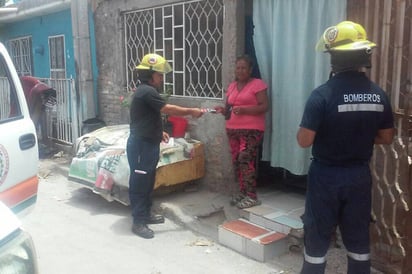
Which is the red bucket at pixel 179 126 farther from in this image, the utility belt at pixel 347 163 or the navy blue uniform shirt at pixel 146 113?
the utility belt at pixel 347 163

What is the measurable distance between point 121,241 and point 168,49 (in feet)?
9.25

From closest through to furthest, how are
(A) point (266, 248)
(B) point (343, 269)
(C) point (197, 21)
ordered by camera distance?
(B) point (343, 269) → (A) point (266, 248) → (C) point (197, 21)

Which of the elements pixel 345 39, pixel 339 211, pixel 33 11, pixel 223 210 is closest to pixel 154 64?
pixel 223 210

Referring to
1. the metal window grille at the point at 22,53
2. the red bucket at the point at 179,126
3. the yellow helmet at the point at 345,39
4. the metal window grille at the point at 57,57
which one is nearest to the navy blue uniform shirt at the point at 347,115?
the yellow helmet at the point at 345,39

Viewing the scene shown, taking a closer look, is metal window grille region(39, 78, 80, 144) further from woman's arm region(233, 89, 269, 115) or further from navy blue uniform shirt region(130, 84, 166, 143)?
woman's arm region(233, 89, 269, 115)

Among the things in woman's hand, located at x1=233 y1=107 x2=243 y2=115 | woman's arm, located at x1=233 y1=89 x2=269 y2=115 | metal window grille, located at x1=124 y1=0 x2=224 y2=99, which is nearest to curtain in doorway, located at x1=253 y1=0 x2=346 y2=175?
woman's arm, located at x1=233 y1=89 x2=269 y2=115

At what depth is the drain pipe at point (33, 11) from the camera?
8.51 m

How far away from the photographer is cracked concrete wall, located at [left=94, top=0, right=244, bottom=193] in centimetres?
510

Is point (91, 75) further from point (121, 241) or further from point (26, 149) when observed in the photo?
point (26, 149)

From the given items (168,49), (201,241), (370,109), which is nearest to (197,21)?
(168,49)

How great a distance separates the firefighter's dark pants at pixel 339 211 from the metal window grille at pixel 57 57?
7.61 m

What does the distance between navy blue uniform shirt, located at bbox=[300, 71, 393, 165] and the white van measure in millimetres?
Result: 1976

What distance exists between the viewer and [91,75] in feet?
25.5

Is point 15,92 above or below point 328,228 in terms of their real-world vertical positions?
above
